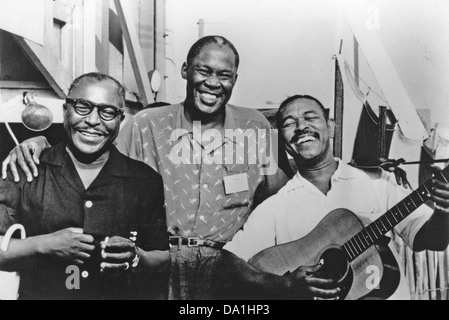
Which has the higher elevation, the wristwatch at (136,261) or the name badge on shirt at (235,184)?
the name badge on shirt at (235,184)

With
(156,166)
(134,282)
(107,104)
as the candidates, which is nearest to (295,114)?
(156,166)

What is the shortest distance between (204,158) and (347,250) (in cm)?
116

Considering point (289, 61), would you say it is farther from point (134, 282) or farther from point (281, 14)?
point (134, 282)

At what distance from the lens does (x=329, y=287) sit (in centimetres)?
403

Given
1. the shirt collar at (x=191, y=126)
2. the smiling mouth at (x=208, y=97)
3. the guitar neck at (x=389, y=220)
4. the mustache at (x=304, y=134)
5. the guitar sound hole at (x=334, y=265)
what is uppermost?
the smiling mouth at (x=208, y=97)

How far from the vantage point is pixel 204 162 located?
404 centimetres

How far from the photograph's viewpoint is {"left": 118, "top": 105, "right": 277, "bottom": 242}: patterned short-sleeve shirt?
13.2ft

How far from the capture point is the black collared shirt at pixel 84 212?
12.9 feet

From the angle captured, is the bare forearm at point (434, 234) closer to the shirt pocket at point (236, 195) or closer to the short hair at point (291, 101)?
the short hair at point (291, 101)

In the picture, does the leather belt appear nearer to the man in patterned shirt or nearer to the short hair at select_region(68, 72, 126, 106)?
the man in patterned shirt

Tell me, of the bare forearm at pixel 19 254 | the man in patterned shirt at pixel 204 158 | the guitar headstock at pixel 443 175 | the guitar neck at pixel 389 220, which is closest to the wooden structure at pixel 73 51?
the man in patterned shirt at pixel 204 158

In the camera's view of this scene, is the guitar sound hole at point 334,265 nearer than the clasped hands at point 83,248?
No

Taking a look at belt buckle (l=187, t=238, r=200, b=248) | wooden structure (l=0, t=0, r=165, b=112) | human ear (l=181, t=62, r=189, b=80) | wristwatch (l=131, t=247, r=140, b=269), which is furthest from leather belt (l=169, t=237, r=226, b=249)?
human ear (l=181, t=62, r=189, b=80)

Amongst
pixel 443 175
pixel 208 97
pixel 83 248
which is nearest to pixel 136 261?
pixel 83 248
